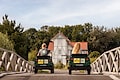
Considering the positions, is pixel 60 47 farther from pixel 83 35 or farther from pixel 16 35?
pixel 16 35

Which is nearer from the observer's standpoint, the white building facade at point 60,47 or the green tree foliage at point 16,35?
the green tree foliage at point 16,35

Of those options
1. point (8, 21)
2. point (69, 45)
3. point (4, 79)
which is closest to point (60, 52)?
point (69, 45)

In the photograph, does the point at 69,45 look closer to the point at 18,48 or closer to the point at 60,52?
the point at 60,52

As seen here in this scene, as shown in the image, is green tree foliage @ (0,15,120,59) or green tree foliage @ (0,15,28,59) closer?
green tree foliage @ (0,15,28,59)

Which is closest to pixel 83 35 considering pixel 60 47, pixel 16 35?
pixel 60 47

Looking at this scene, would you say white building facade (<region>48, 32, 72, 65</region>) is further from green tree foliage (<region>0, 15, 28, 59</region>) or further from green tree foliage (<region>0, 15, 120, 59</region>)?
green tree foliage (<region>0, 15, 28, 59</region>)

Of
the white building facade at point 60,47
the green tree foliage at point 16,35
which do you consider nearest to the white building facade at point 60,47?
the white building facade at point 60,47

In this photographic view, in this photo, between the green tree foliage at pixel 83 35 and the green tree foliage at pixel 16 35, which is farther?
the green tree foliage at pixel 83 35

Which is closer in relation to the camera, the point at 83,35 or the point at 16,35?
the point at 16,35

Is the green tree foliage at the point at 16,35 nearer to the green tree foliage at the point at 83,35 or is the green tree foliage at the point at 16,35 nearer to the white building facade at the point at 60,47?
the green tree foliage at the point at 83,35

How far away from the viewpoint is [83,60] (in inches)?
770

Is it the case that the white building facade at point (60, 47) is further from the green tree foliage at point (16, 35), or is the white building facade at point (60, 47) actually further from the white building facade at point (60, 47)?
the green tree foliage at point (16, 35)

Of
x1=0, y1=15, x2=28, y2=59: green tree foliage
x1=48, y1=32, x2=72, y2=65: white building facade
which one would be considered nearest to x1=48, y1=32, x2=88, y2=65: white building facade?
x1=48, y1=32, x2=72, y2=65: white building facade

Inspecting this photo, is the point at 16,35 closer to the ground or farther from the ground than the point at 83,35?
closer to the ground
